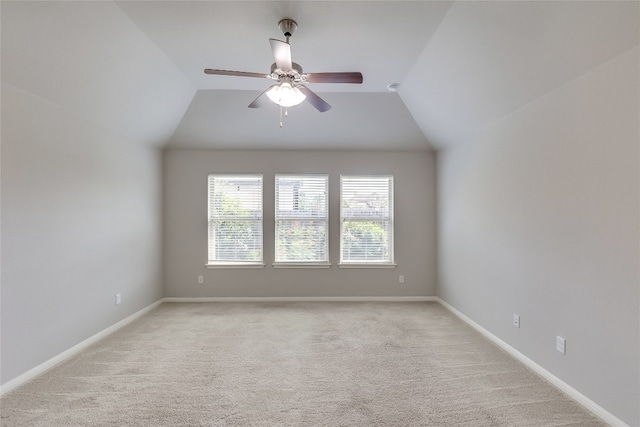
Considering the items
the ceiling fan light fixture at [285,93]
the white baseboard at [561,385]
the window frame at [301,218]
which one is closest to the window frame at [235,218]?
the window frame at [301,218]

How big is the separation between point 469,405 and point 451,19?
2991 millimetres

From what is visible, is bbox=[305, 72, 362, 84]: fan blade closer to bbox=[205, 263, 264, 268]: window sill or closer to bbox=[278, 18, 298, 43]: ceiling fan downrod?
bbox=[278, 18, 298, 43]: ceiling fan downrod

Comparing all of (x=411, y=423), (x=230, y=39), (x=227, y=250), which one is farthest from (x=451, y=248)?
(x=230, y=39)

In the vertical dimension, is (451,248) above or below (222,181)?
below

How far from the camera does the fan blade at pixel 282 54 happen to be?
72.3 inches

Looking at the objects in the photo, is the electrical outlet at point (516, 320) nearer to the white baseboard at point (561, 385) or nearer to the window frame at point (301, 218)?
the white baseboard at point (561, 385)

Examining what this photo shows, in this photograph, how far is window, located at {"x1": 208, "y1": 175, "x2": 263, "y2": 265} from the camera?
4594mm

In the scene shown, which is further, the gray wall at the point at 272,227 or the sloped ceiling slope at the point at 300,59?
the gray wall at the point at 272,227

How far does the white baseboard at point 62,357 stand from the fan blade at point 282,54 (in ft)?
10.6

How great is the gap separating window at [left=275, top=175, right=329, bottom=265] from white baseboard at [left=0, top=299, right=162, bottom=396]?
235 centimetres

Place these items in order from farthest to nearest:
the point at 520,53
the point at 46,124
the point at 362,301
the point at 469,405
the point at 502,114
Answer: the point at 362,301 → the point at 502,114 → the point at 46,124 → the point at 520,53 → the point at 469,405

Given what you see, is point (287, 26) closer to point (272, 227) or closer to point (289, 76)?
point (289, 76)

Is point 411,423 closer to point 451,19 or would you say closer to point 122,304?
point 451,19

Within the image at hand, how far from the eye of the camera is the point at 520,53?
219 cm
